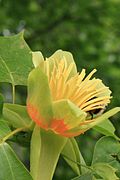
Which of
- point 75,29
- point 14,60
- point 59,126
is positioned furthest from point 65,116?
point 75,29

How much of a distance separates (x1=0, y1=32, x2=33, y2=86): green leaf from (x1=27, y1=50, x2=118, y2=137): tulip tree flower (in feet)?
0.35

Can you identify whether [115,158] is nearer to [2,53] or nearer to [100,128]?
[100,128]

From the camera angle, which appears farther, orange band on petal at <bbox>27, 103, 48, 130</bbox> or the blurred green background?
the blurred green background

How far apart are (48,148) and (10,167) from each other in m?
0.11

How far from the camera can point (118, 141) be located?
1215 mm

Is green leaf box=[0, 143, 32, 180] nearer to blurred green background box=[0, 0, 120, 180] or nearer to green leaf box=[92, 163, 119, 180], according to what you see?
green leaf box=[92, 163, 119, 180]

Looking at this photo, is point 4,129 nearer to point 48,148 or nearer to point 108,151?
point 48,148

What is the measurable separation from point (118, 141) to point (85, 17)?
351 centimetres

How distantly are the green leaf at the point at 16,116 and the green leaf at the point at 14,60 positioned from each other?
0.39ft

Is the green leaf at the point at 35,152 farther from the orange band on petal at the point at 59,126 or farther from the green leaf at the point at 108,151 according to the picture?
the green leaf at the point at 108,151

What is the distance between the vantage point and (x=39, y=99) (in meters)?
0.94

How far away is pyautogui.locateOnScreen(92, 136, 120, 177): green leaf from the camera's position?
1.15 meters

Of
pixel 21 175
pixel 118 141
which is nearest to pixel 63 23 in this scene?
pixel 118 141

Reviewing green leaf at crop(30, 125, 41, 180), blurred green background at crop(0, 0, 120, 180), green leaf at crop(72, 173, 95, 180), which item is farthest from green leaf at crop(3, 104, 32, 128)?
blurred green background at crop(0, 0, 120, 180)
